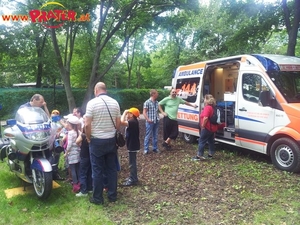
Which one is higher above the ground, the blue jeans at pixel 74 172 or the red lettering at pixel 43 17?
the red lettering at pixel 43 17

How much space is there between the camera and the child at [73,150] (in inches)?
194

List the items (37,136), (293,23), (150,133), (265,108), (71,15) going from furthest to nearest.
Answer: (71,15) < (293,23) < (150,133) < (265,108) < (37,136)

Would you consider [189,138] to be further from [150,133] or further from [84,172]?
[84,172]

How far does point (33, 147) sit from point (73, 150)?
67 cm

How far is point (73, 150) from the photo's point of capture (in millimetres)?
4992

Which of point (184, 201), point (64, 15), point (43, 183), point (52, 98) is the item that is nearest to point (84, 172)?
point (43, 183)

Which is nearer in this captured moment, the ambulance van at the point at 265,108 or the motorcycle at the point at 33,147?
the motorcycle at the point at 33,147

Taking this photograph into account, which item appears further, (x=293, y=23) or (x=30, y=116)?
(x=293, y=23)

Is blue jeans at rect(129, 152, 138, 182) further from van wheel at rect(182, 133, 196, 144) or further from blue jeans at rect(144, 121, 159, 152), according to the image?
van wheel at rect(182, 133, 196, 144)

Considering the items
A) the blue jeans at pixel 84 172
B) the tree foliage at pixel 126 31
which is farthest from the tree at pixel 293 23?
the blue jeans at pixel 84 172

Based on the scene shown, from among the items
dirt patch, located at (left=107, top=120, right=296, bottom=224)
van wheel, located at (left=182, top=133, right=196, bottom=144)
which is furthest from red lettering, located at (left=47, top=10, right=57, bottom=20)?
dirt patch, located at (left=107, top=120, right=296, bottom=224)

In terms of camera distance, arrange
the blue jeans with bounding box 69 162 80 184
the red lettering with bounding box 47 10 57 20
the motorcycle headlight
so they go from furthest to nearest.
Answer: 1. the red lettering with bounding box 47 10 57 20
2. the blue jeans with bounding box 69 162 80 184
3. the motorcycle headlight

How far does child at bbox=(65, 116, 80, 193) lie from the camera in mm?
4926

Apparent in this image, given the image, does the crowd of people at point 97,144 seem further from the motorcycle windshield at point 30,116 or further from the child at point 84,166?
the motorcycle windshield at point 30,116
